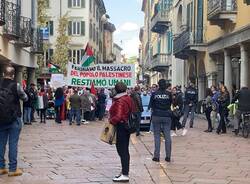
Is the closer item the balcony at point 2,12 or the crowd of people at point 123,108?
the crowd of people at point 123,108

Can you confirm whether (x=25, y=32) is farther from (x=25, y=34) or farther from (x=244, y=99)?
(x=244, y=99)

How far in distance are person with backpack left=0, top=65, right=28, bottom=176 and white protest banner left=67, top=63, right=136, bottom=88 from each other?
12842mm

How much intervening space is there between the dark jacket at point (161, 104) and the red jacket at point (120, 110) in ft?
7.52

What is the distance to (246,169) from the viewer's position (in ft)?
37.7

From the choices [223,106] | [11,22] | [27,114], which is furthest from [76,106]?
[223,106]

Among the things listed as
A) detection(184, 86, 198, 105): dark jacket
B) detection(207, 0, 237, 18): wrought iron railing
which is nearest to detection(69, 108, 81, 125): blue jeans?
detection(184, 86, 198, 105): dark jacket

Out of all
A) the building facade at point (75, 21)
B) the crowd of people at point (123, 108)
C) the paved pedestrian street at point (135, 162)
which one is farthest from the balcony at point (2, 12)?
the building facade at point (75, 21)

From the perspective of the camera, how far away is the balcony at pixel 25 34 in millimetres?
25062

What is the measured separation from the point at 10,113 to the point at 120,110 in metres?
1.90

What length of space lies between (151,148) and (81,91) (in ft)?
42.9

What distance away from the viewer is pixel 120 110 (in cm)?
996

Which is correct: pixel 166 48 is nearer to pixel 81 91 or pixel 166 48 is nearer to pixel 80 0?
pixel 80 0

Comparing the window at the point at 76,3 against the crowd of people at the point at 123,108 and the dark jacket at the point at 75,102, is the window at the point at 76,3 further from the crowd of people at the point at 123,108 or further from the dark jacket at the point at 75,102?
the dark jacket at the point at 75,102

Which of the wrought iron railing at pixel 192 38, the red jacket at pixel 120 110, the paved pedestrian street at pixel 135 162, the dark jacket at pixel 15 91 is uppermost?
the wrought iron railing at pixel 192 38
